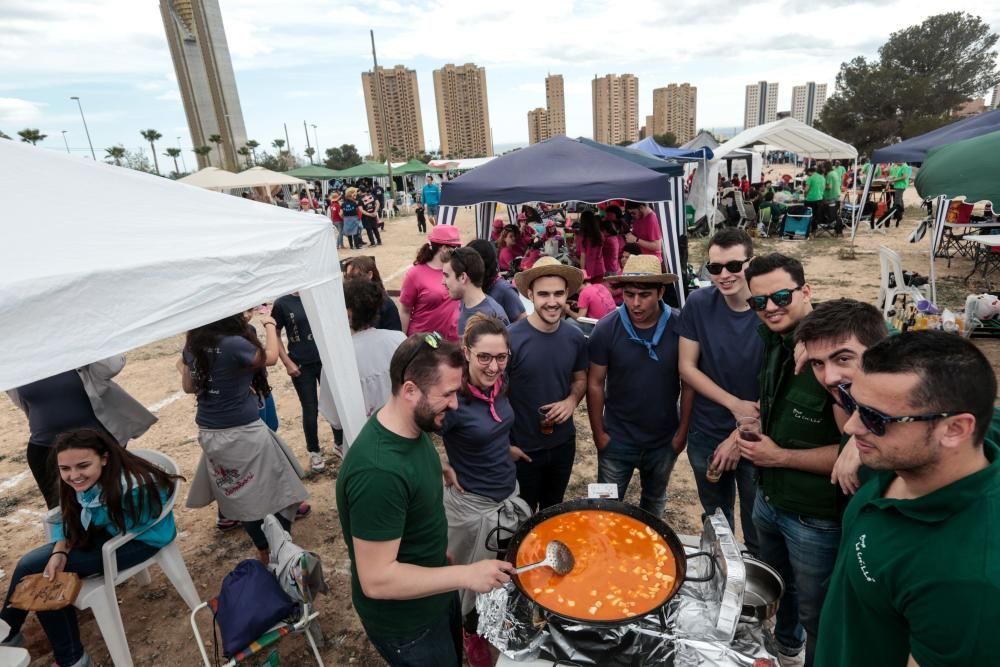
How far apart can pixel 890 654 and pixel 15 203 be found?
3.65 m

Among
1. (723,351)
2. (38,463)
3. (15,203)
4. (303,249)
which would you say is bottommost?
(38,463)

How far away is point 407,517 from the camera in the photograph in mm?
1763

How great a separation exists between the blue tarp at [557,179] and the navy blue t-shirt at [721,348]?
10.8 feet

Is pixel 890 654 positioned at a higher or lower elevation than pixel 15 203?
lower

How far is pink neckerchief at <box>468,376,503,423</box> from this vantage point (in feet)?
8.01

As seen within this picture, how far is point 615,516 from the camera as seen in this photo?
2266 millimetres

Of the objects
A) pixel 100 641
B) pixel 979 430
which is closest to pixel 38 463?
pixel 100 641

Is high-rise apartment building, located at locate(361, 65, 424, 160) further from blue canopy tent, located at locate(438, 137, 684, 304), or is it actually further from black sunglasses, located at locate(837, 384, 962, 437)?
black sunglasses, located at locate(837, 384, 962, 437)

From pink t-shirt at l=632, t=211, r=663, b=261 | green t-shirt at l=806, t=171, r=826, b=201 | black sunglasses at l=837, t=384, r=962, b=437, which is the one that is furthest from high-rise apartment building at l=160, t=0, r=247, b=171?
black sunglasses at l=837, t=384, r=962, b=437

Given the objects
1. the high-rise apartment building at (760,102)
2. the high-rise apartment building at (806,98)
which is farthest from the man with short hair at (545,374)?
the high-rise apartment building at (760,102)

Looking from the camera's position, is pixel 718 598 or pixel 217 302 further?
pixel 217 302

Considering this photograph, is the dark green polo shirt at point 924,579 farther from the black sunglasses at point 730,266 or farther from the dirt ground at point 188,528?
the dirt ground at point 188,528

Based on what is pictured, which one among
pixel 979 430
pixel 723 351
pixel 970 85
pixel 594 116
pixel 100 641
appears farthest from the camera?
pixel 594 116

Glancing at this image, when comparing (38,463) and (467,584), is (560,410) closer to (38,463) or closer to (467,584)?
(467,584)
